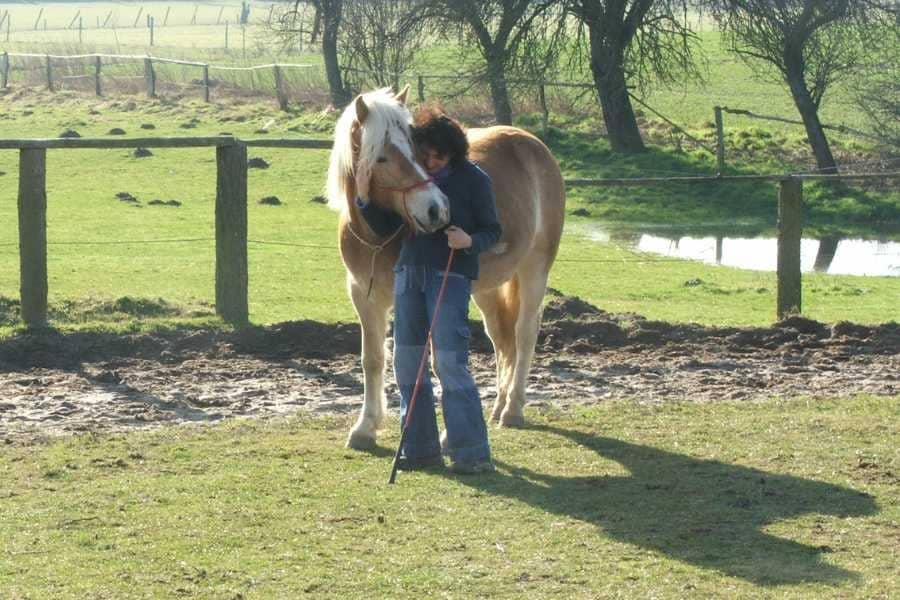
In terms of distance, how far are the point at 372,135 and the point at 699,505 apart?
228 cm

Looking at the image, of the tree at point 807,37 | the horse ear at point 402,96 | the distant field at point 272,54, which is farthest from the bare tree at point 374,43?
the horse ear at point 402,96

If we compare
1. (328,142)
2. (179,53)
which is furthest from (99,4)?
(328,142)

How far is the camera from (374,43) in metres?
32.8

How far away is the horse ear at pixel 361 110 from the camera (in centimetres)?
647

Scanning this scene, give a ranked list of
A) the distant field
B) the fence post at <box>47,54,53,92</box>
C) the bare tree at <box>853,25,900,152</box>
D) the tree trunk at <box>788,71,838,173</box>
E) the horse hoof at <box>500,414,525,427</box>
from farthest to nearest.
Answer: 1. the fence post at <box>47,54,53,92</box>
2. the distant field
3. the tree trunk at <box>788,71,838,173</box>
4. the bare tree at <box>853,25,900,152</box>
5. the horse hoof at <box>500,414,525,427</box>

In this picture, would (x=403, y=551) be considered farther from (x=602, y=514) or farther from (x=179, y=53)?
(x=179, y=53)

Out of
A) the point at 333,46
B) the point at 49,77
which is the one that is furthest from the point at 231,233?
the point at 49,77

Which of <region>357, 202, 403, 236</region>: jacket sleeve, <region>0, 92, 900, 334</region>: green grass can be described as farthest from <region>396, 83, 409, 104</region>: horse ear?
<region>0, 92, 900, 334</region>: green grass

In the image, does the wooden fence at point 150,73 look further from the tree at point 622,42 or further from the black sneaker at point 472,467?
the black sneaker at point 472,467

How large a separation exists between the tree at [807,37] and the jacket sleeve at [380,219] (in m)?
A: 19.7

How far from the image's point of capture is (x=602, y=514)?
19.7ft

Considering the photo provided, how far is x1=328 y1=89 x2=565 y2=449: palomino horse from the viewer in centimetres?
652

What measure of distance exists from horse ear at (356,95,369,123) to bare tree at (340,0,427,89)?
907 inches

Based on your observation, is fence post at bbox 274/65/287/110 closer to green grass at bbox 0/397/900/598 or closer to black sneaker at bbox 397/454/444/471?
green grass at bbox 0/397/900/598
